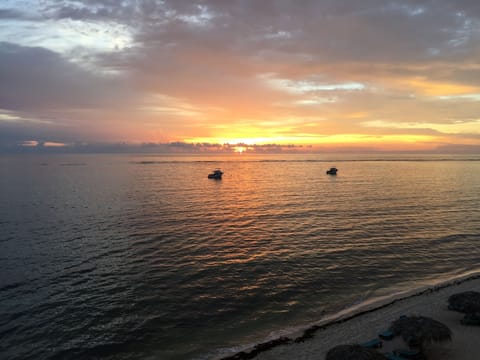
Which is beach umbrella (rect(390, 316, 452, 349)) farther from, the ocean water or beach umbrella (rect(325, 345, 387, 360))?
the ocean water

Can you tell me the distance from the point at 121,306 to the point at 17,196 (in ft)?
233

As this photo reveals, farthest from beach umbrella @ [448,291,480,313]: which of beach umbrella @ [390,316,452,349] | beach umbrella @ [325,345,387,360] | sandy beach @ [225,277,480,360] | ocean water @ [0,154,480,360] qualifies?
beach umbrella @ [325,345,387,360]

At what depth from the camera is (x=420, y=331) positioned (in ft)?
52.6

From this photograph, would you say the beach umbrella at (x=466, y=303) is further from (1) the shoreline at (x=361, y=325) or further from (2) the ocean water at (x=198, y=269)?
(2) the ocean water at (x=198, y=269)

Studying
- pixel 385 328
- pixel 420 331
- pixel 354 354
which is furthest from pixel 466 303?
pixel 354 354

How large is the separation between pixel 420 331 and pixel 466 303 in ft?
21.9

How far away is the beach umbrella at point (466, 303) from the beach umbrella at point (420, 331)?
5.16m

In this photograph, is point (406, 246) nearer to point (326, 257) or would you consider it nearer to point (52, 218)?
point (326, 257)

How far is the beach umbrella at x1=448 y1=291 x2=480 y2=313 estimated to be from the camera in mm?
19688

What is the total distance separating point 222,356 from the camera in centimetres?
1803

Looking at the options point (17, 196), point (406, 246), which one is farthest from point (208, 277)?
point (17, 196)

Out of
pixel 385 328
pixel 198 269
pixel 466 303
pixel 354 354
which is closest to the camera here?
pixel 354 354

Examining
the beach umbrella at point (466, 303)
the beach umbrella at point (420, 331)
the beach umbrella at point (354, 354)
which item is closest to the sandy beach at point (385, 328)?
the beach umbrella at point (466, 303)

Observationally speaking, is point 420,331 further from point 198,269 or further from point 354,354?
point 198,269
